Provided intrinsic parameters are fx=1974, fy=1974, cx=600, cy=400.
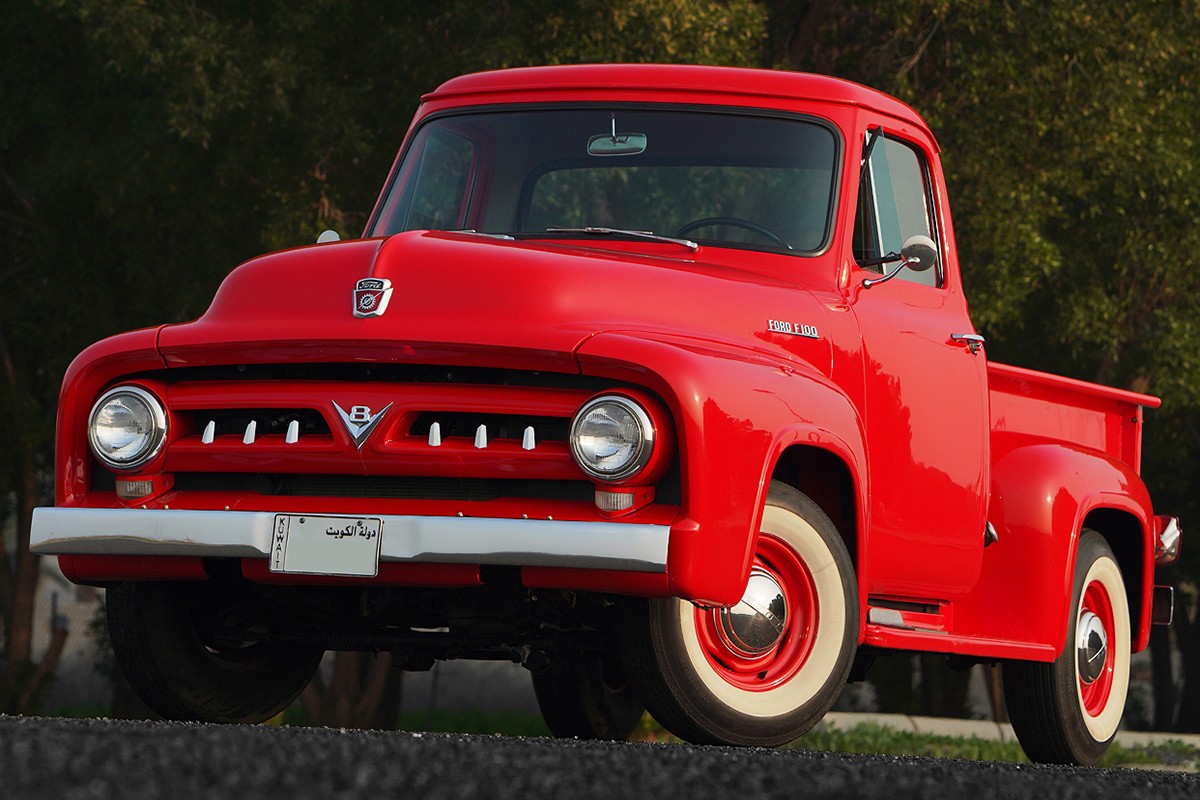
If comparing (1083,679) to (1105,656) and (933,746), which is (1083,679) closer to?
(1105,656)

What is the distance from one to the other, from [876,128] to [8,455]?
15672 mm

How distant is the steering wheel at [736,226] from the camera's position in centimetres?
684

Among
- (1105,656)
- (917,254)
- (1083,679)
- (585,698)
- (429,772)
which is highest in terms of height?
(917,254)

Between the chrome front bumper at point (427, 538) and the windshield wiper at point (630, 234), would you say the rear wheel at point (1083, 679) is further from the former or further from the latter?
the chrome front bumper at point (427, 538)

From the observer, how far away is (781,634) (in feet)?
19.5

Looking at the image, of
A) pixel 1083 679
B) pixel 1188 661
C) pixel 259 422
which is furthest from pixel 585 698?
pixel 1188 661

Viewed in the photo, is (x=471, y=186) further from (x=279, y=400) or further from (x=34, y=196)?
(x=34, y=196)

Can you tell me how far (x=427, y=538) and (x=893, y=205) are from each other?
2704mm

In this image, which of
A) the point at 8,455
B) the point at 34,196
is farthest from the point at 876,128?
the point at 8,455

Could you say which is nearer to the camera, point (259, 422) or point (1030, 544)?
point (259, 422)

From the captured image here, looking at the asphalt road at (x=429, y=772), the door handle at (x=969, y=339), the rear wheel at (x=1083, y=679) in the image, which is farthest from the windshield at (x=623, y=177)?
the asphalt road at (x=429, y=772)

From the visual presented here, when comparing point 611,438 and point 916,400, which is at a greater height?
point 916,400

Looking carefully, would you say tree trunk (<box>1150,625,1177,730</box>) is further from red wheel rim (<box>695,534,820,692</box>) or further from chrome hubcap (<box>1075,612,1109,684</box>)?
red wheel rim (<box>695,534,820,692</box>)

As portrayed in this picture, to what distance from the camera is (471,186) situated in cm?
741
